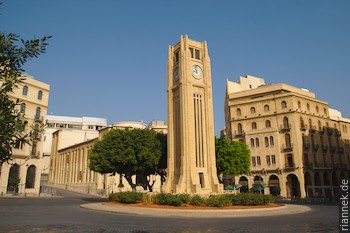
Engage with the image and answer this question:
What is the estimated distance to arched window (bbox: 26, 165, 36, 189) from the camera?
51.5 m

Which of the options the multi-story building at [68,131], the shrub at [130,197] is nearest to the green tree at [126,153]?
the shrub at [130,197]

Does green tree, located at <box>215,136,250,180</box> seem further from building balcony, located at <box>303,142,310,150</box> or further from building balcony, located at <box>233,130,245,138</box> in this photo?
building balcony, located at <box>303,142,310,150</box>

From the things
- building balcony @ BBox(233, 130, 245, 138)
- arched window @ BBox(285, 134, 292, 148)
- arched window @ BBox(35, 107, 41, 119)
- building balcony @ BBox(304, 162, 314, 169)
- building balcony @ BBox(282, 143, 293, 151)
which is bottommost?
building balcony @ BBox(304, 162, 314, 169)

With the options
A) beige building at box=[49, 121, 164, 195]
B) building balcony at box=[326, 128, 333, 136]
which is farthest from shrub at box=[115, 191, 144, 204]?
building balcony at box=[326, 128, 333, 136]

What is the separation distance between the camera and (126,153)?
129ft

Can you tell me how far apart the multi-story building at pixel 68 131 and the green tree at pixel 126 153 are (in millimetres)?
49177

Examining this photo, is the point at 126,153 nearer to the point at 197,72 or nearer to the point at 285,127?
the point at 197,72

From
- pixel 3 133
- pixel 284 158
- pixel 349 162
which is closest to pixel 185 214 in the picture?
pixel 3 133

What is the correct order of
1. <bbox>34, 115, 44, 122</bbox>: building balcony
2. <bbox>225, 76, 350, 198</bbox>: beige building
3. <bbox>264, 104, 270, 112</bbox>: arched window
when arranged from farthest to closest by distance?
<bbox>264, 104, 270, 112</bbox>: arched window < <bbox>225, 76, 350, 198</bbox>: beige building < <bbox>34, 115, 44, 122</bbox>: building balcony

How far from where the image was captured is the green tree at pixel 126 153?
39375 millimetres

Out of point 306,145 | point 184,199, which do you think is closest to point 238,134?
point 306,145

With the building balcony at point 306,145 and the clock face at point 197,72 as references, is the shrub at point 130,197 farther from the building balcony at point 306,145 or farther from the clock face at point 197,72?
the building balcony at point 306,145

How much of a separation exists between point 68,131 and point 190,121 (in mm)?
62656

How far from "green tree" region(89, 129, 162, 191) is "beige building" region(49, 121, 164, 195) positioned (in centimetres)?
1170
